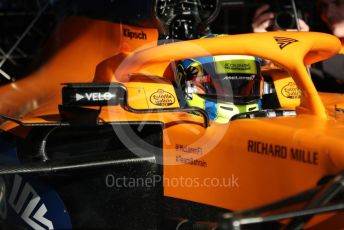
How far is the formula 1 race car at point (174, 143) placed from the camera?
2.75 metres

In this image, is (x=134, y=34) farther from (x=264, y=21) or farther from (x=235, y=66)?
(x=264, y=21)

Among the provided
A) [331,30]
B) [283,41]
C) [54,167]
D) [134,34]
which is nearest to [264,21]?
[331,30]

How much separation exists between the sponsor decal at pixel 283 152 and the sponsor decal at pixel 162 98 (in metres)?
0.59

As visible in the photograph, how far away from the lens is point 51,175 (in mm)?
3184

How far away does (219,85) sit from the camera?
138 inches

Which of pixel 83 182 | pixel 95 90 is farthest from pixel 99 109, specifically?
pixel 83 182

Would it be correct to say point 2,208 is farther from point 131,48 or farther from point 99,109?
point 131,48

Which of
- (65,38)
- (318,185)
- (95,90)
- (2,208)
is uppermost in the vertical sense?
(65,38)

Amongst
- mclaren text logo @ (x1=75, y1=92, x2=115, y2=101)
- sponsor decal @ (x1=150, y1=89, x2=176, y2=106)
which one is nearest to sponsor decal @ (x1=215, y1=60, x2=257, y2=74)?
sponsor decal @ (x1=150, y1=89, x2=176, y2=106)

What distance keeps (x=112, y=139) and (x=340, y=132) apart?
1.07m

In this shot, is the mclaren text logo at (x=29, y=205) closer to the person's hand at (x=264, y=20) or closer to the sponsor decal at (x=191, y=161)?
the sponsor decal at (x=191, y=161)

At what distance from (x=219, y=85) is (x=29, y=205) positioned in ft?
3.61

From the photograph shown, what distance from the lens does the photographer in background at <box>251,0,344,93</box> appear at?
4945mm

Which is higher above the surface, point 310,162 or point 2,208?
point 310,162
